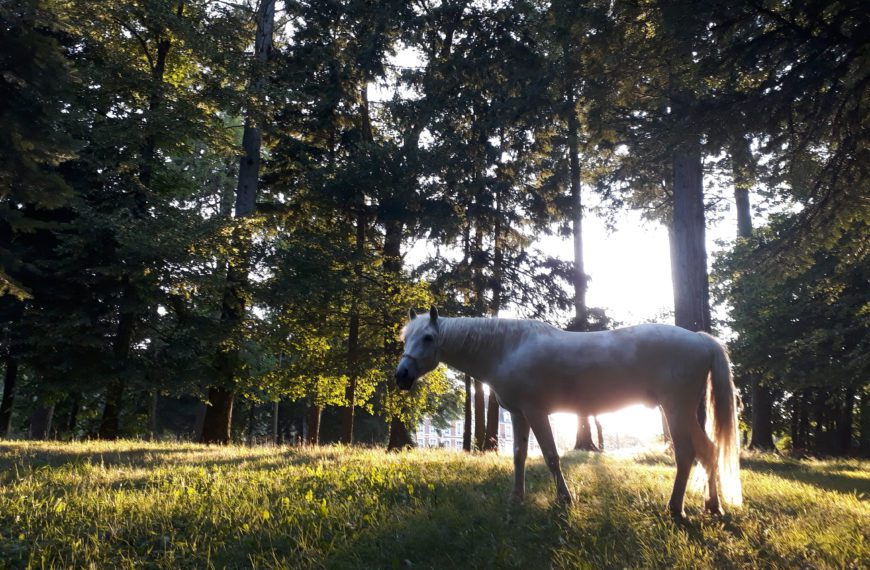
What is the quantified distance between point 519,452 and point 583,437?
13583 millimetres

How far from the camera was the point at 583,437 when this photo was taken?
61.6 ft

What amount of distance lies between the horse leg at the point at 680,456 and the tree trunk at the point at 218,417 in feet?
48.6

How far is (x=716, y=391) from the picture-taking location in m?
5.78

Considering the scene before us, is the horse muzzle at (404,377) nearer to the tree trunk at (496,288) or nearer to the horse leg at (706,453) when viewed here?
the horse leg at (706,453)

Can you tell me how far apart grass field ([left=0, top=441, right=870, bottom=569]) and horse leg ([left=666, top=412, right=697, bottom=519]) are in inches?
7.3

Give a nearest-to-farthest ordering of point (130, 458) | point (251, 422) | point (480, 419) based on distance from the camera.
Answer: point (130, 458) < point (480, 419) < point (251, 422)

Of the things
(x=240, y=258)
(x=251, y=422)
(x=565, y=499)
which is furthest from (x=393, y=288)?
(x=251, y=422)

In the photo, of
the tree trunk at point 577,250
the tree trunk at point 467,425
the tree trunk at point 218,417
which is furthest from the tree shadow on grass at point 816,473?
the tree trunk at point 218,417

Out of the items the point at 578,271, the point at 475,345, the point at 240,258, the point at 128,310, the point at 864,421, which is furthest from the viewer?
the point at 864,421

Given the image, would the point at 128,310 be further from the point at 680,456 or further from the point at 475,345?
the point at 680,456

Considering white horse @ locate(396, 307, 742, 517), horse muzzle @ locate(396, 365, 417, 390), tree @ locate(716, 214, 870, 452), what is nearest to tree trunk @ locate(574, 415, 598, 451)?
tree @ locate(716, 214, 870, 452)

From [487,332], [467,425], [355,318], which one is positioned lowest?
[467,425]

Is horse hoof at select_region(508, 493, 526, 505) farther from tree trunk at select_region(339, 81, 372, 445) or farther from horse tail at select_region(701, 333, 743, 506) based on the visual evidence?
tree trunk at select_region(339, 81, 372, 445)

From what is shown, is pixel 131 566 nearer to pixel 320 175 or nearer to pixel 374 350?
pixel 374 350
